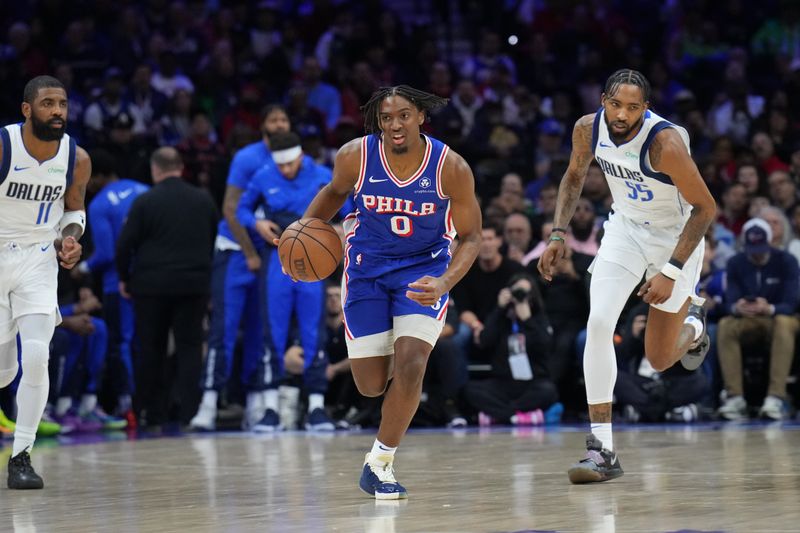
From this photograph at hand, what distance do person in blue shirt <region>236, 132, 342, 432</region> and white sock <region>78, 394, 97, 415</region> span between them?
5.55ft

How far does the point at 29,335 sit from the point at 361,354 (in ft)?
6.51

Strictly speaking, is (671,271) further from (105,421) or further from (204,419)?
(105,421)

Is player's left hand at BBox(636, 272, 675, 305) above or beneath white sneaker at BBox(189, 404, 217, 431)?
above

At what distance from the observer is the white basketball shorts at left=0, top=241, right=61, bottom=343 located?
7457 mm

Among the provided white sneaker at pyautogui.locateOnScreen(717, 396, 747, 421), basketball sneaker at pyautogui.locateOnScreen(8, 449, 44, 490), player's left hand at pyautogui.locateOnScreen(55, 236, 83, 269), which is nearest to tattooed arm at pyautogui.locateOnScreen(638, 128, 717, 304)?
player's left hand at pyautogui.locateOnScreen(55, 236, 83, 269)

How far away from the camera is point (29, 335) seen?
7414mm

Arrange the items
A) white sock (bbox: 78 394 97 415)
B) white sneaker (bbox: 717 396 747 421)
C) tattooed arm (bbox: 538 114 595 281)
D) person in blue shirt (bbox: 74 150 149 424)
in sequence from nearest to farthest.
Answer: tattooed arm (bbox: 538 114 595 281) → white sneaker (bbox: 717 396 747 421) → white sock (bbox: 78 394 97 415) → person in blue shirt (bbox: 74 150 149 424)

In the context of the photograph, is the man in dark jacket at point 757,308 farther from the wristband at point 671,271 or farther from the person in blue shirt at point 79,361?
the person in blue shirt at point 79,361

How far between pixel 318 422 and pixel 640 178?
479 centimetres

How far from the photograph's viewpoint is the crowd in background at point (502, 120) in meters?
11.6

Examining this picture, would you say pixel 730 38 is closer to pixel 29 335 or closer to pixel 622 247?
pixel 622 247

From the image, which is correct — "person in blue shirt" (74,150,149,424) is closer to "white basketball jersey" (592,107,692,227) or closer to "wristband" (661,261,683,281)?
"white basketball jersey" (592,107,692,227)

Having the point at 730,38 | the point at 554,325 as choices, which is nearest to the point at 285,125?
the point at 554,325

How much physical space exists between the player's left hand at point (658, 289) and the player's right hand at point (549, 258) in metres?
0.56
